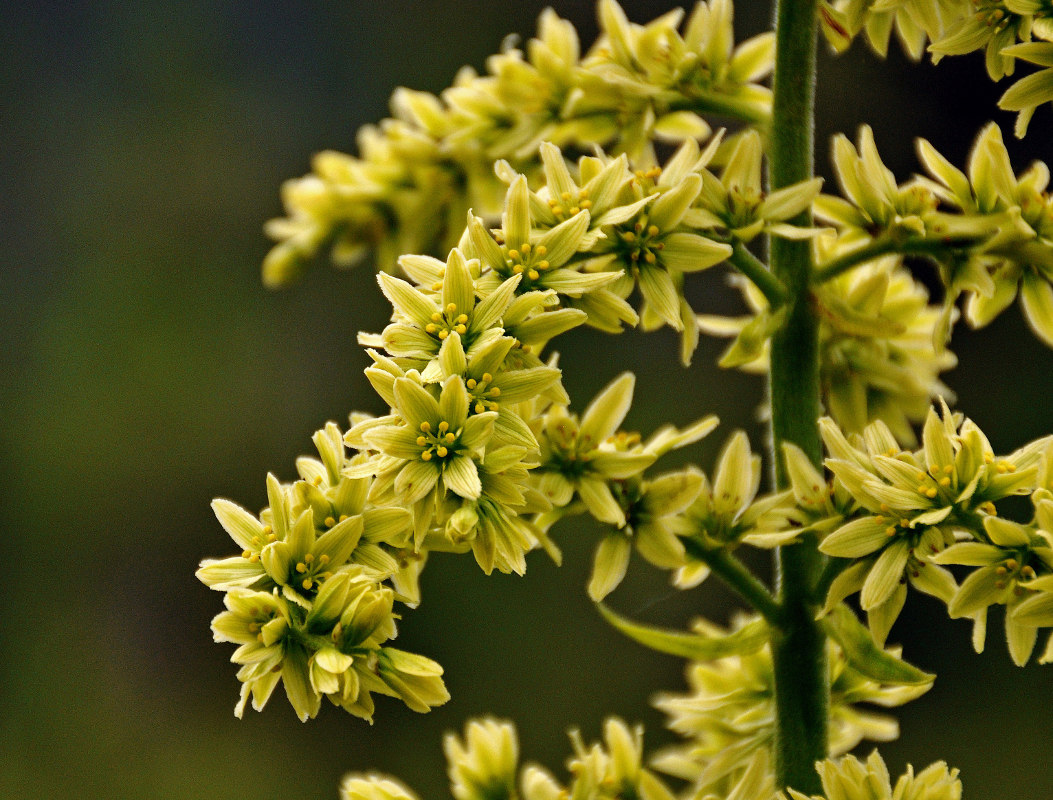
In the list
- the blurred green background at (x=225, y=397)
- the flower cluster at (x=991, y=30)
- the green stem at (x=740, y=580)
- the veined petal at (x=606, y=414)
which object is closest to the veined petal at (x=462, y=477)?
the veined petal at (x=606, y=414)

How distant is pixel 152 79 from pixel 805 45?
4601 millimetres

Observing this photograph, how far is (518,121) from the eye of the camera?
1574 mm

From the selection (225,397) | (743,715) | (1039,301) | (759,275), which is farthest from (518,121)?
(225,397)

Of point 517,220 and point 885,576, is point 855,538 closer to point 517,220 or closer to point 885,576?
point 885,576

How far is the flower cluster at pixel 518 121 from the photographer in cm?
144

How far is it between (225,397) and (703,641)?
3.92 metres

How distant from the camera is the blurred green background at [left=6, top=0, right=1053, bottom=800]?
4566mm

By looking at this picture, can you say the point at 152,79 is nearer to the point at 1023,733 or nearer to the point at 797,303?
the point at 1023,733

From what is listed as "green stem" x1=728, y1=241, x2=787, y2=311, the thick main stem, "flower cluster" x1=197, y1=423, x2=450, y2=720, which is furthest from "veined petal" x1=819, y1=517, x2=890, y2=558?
"flower cluster" x1=197, y1=423, x2=450, y2=720

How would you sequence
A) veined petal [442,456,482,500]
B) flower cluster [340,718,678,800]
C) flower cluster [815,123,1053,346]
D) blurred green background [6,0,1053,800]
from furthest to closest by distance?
1. blurred green background [6,0,1053,800]
2. flower cluster [340,718,678,800]
3. flower cluster [815,123,1053,346]
4. veined petal [442,456,482,500]

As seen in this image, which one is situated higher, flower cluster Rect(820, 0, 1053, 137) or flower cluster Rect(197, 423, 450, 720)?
flower cluster Rect(820, 0, 1053, 137)

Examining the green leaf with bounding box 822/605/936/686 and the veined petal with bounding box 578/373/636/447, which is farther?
the veined petal with bounding box 578/373/636/447

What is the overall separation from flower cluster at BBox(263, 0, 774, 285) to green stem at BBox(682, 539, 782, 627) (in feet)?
1.51

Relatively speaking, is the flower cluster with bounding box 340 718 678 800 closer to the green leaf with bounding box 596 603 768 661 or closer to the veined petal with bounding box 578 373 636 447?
the green leaf with bounding box 596 603 768 661
